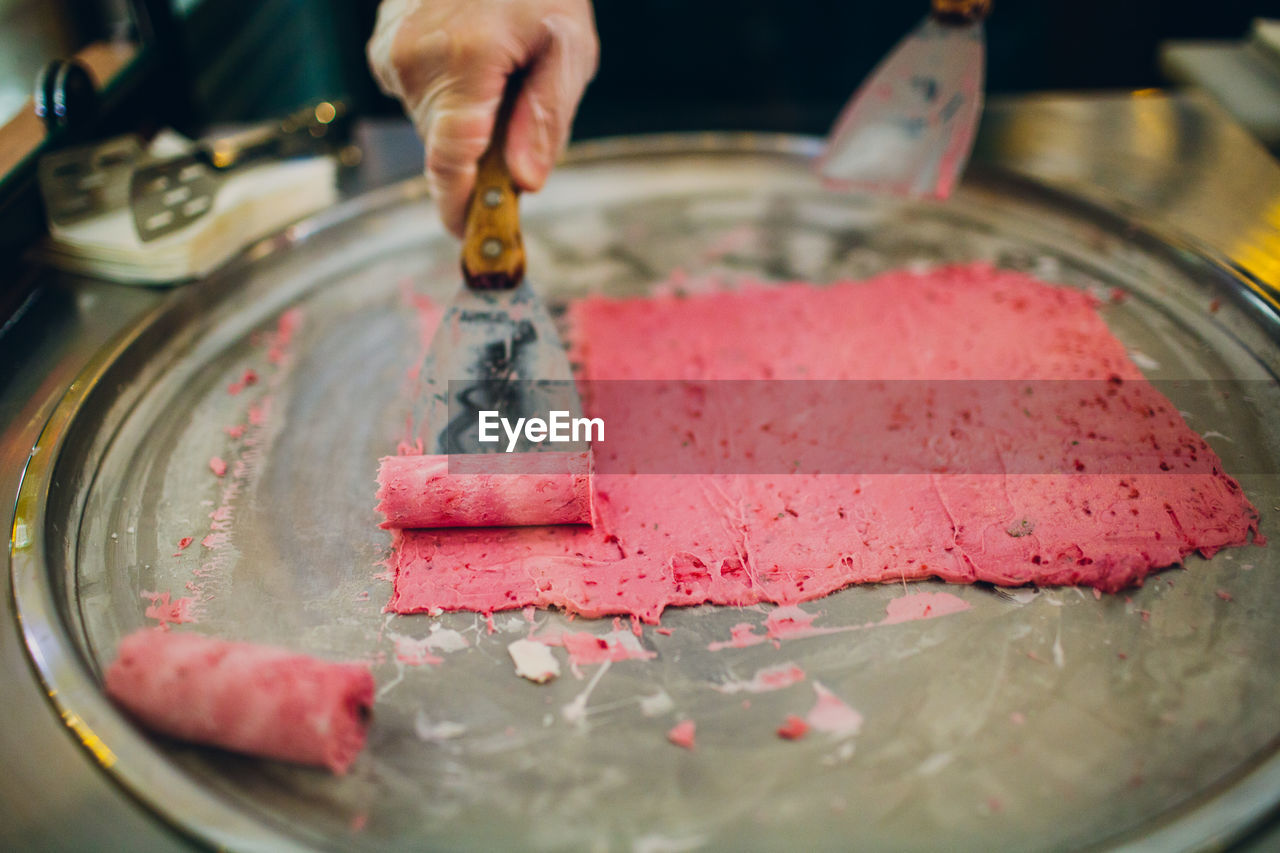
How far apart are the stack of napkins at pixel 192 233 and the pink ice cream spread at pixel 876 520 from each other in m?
0.88

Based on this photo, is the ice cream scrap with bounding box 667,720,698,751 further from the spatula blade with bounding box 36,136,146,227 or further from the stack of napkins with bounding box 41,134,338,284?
the spatula blade with bounding box 36,136,146,227

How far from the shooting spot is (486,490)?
4.31 feet

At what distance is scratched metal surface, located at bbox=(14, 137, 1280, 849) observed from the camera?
100cm

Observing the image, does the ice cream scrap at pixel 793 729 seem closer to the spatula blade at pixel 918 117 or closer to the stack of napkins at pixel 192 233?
the spatula blade at pixel 918 117

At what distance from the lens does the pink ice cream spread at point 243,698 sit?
1031 millimetres

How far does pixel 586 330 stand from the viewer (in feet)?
5.94

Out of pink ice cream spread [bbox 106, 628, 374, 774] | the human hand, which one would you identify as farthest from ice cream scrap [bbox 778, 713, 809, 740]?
the human hand

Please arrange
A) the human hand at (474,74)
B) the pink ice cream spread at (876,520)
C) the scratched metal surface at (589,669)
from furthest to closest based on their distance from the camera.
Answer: the human hand at (474,74), the pink ice cream spread at (876,520), the scratched metal surface at (589,669)

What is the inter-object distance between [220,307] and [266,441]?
48 cm

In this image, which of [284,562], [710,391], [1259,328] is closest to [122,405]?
[284,562]

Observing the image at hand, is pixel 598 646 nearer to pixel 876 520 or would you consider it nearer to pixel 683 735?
pixel 683 735

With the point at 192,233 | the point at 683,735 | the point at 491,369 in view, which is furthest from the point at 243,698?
the point at 192,233

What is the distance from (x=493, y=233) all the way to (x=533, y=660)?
0.70 metres

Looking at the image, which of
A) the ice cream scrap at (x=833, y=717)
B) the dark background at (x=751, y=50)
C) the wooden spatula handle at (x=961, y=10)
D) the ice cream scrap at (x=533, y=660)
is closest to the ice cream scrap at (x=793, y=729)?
the ice cream scrap at (x=833, y=717)
